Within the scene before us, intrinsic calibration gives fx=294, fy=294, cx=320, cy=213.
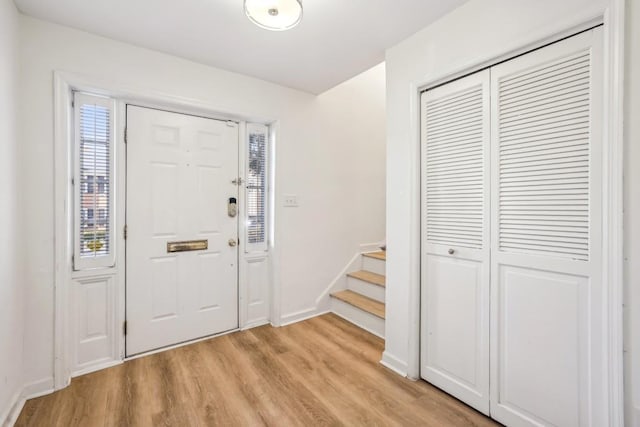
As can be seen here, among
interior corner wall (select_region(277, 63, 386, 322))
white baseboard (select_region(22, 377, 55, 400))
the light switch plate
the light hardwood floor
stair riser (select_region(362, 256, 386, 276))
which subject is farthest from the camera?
stair riser (select_region(362, 256, 386, 276))

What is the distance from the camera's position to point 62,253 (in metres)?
1.96

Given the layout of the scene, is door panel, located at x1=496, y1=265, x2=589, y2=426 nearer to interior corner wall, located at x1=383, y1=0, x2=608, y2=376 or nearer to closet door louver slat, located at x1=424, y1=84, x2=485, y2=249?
Answer: closet door louver slat, located at x1=424, y1=84, x2=485, y2=249

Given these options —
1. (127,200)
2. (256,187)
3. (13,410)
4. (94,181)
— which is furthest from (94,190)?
(13,410)

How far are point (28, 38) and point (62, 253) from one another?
1.39 metres

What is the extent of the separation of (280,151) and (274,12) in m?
1.42

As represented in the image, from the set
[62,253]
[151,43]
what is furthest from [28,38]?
[62,253]

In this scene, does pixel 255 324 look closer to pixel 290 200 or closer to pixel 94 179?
pixel 290 200

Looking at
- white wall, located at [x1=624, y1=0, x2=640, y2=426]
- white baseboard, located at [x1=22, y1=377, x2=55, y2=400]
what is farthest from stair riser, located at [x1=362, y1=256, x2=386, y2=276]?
white baseboard, located at [x1=22, y1=377, x2=55, y2=400]

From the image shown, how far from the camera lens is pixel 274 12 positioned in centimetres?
162

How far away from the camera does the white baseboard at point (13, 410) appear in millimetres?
1599

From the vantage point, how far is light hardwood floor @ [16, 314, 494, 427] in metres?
1.70

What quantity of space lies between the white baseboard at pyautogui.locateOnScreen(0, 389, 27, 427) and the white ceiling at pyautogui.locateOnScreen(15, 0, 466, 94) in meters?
2.34

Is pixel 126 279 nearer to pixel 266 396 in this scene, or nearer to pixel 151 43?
pixel 266 396

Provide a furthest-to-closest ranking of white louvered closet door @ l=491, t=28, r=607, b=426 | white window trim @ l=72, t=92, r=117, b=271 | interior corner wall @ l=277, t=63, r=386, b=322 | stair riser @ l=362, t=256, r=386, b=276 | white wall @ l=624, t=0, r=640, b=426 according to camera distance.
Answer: stair riser @ l=362, t=256, r=386, b=276, interior corner wall @ l=277, t=63, r=386, b=322, white window trim @ l=72, t=92, r=117, b=271, white louvered closet door @ l=491, t=28, r=607, b=426, white wall @ l=624, t=0, r=640, b=426
